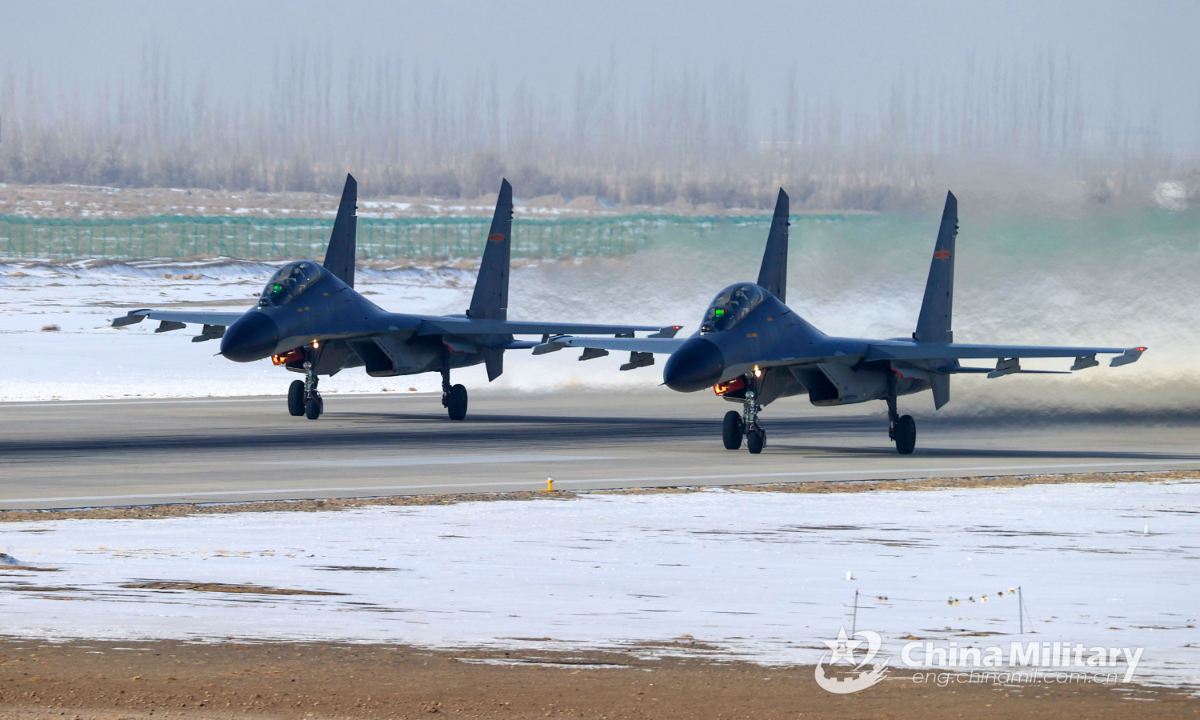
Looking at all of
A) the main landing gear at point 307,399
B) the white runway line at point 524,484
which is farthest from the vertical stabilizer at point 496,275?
the white runway line at point 524,484

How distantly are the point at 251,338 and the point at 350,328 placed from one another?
10.6ft

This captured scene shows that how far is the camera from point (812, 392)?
32625 millimetres

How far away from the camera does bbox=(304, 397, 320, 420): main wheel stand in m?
40.7

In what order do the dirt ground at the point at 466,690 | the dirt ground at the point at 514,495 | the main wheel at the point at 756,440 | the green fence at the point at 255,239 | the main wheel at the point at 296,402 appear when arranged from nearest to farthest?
1. the dirt ground at the point at 466,690
2. the dirt ground at the point at 514,495
3. the main wheel at the point at 756,440
4. the main wheel at the point at 296,402
5. the green fence at the point at 255,239

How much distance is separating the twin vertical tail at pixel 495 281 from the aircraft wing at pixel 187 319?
21.2 ft

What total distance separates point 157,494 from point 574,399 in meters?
26.8

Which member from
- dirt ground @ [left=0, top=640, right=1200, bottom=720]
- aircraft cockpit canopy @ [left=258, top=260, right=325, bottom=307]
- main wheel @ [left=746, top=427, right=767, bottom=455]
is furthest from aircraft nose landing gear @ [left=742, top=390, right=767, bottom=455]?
dirt ground @ [left=0, top=640, right=1200, bottom=720]

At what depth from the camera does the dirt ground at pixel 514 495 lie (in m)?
21.8

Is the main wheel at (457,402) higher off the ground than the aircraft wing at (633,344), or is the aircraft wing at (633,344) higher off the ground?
the aircraft wing at (633,344)

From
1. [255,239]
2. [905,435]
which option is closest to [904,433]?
[905,435]

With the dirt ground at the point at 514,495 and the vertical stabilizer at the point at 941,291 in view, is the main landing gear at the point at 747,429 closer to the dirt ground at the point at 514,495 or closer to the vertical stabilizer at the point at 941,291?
the dirt ground at the point at 514,495

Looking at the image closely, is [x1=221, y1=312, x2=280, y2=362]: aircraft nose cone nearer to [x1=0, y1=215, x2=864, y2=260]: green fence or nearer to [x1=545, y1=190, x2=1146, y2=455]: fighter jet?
[x1=545, y1=190, x2=1146, y2=455]: fighter jet

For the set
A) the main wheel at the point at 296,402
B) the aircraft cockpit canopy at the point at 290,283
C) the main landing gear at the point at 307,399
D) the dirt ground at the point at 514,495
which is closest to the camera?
the dirt ground at the point at 514,495

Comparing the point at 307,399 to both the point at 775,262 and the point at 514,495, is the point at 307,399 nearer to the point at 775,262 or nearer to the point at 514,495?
the point at 775,262
